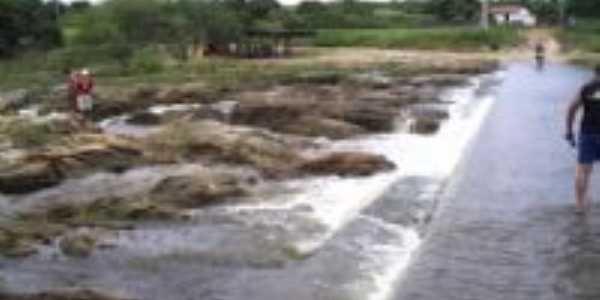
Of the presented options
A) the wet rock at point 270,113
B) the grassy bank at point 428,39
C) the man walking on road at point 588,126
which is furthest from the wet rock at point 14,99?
the grassy bank at point 428,39

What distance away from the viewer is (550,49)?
310 ft

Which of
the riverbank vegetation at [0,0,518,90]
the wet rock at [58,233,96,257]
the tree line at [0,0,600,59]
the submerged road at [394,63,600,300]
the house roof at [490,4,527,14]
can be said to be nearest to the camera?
the submerged road at [394,63,600,300]

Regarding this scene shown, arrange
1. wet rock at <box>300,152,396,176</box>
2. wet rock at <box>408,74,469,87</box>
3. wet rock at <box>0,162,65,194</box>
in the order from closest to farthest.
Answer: wet rock at <box>0,162,65,194</box> → wet rock at <box>300,152,396,176</box> → wet rock at <box>408,74,469,87</box>

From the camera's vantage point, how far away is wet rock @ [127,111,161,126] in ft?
122

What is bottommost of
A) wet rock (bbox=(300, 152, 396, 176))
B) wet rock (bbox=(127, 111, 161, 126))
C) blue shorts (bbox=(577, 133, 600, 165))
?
wet rock (bbox=(127, 111, 161, 126))

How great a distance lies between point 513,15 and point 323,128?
373ft

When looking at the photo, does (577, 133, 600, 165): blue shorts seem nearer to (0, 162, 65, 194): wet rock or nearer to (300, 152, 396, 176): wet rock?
(300, 152, 396, 176): wet rock

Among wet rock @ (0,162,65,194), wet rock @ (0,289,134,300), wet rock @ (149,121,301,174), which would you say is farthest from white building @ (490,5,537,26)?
wet rock @ (0,289,134,300)

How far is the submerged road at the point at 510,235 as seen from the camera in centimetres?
1358

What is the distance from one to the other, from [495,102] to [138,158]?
19.5 metres

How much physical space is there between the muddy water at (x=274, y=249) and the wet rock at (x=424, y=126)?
30.6ft

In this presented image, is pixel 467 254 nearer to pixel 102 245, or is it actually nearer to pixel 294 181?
pixel 102 245

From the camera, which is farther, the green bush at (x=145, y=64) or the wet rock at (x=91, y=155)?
the green bush at (x=145, y=64)

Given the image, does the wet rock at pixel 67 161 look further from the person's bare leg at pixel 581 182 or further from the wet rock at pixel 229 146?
the person's bare leg at pixel 581 182
